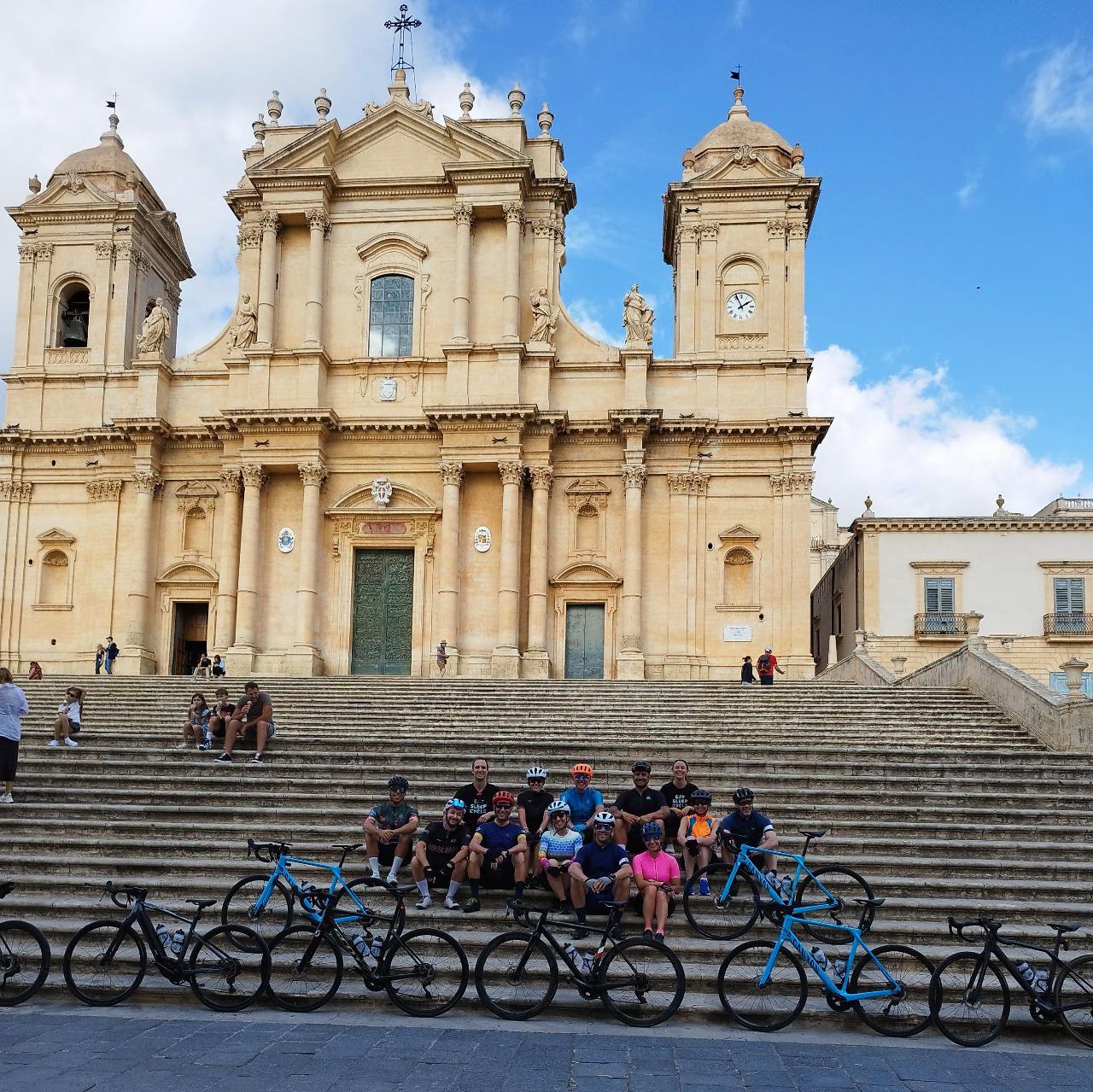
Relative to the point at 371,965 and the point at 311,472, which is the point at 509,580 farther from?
the point at 371,965

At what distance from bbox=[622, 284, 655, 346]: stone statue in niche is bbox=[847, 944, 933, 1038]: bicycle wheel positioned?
82.5ft

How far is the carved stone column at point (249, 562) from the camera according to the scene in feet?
105

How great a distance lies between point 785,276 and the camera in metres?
33.4

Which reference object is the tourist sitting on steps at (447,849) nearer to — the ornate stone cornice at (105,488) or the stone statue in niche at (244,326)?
the stone statue in niche at (244,326)

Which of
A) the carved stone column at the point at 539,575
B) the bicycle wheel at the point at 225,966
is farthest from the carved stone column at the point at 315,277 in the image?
the bicycle wheel at the point at 225,966

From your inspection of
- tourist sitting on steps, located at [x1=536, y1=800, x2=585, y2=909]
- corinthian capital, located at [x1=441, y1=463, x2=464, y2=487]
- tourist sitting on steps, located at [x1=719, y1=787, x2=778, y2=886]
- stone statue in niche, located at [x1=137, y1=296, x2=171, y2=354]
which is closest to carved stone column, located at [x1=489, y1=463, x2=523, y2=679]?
corinthian capital, located at [x1=441, y1=463, x2=464, y2=487]

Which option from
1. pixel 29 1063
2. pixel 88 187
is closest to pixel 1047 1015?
pixel 29 1063

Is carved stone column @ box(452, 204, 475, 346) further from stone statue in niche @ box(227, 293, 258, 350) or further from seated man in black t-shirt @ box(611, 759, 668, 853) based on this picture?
seated man in black t-shirt @ box(611, 759, 668, 853)

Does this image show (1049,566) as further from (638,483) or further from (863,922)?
(863,922)

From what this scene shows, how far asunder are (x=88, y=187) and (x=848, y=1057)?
3551 centimetres

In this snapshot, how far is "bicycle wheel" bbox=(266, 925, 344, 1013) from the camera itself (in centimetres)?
955

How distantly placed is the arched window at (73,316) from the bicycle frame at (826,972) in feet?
107

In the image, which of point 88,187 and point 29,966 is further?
point 88,187

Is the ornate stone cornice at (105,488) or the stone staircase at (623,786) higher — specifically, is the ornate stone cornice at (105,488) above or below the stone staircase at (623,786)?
above
